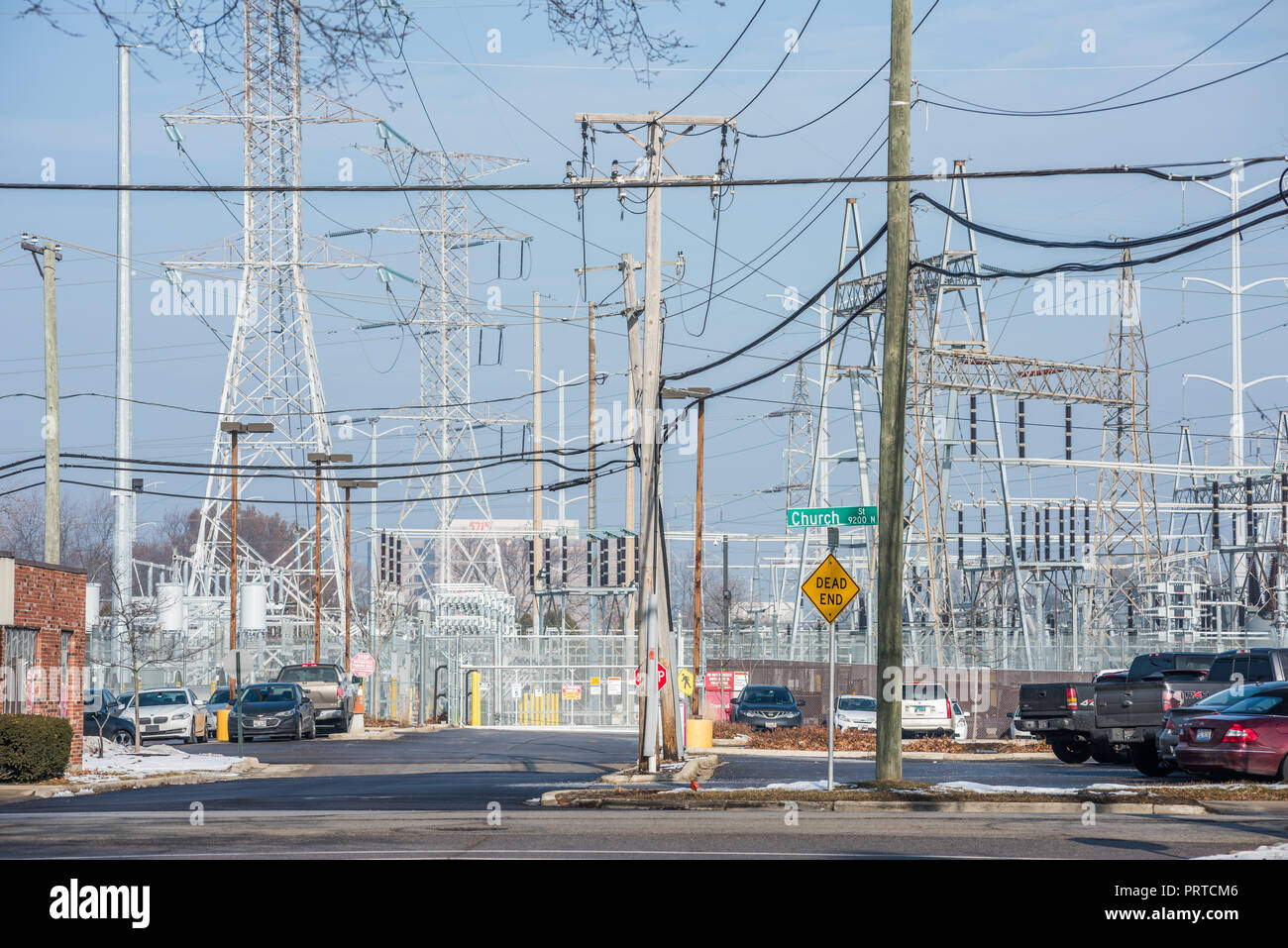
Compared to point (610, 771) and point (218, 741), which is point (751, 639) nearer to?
point (218, 741)

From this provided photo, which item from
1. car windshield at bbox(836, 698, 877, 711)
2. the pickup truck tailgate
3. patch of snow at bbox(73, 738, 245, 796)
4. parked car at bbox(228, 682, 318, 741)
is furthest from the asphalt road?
parked car at bbox(228, 682, 318, 741)

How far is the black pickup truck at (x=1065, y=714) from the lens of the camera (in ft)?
80.3

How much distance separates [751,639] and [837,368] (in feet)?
36.4

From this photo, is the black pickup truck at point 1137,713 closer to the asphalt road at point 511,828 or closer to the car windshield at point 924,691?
the asphalt road at point 511,828

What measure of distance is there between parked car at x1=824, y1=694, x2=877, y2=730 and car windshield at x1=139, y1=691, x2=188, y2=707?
18.2 m

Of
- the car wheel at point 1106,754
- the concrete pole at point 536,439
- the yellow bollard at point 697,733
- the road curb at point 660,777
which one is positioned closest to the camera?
the road curb at point 660,777

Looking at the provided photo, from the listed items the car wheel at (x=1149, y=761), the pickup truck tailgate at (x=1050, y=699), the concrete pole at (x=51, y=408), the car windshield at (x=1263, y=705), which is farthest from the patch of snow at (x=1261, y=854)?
the concrete pole at (x=51, y=408)

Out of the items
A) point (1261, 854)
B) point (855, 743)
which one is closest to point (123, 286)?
point (855, 743)

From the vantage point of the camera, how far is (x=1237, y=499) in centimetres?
7281

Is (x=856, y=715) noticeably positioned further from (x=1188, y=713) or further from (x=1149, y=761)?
(x=1188, y=713)

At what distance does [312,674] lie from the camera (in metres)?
42.0

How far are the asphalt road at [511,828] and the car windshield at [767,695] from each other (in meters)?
16.3

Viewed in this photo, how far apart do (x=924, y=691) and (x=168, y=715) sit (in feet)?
67.8

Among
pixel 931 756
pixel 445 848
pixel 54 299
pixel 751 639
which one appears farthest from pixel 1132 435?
pixel 445 848
